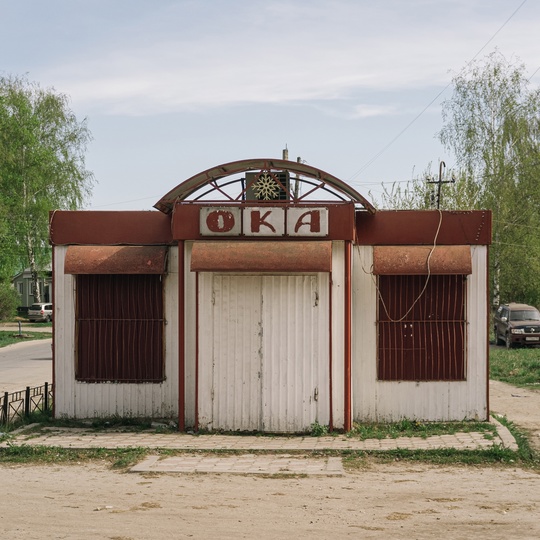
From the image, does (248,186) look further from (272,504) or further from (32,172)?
(32,172)

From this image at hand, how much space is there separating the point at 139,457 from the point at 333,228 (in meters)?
4.49

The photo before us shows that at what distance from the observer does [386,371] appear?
14727 mm

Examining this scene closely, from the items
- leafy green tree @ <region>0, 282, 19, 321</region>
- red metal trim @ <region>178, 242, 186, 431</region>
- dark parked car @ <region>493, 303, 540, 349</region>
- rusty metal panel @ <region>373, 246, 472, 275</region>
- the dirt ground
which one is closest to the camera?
the dirt ground

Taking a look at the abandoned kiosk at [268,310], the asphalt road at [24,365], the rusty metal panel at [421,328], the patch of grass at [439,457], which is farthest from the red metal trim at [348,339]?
the asphalt road at [24,365]

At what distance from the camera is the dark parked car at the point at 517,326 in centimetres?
3519

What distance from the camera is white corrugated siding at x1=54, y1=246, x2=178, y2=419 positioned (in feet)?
48.5

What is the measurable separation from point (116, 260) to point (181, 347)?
1.86m

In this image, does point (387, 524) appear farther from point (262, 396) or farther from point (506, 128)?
point (506, 128)

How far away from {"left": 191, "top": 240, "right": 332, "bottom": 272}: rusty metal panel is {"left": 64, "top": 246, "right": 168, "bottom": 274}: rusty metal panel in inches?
47.8

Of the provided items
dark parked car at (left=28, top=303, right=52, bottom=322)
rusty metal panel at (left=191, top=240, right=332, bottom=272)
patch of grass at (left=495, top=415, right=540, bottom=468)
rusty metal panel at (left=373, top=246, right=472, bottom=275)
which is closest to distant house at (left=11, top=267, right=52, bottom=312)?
dark parked car at (left=28, top=303, right=52, bottom=322)

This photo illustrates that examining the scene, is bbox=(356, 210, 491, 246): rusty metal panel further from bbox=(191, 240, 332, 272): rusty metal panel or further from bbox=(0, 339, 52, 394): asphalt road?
bbox=(0, 339, 52, 394): asphalt road

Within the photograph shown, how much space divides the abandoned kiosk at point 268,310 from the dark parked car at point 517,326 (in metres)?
21.5

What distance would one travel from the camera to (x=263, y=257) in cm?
1346

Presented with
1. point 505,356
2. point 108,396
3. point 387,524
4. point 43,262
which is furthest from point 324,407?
point 43,262
